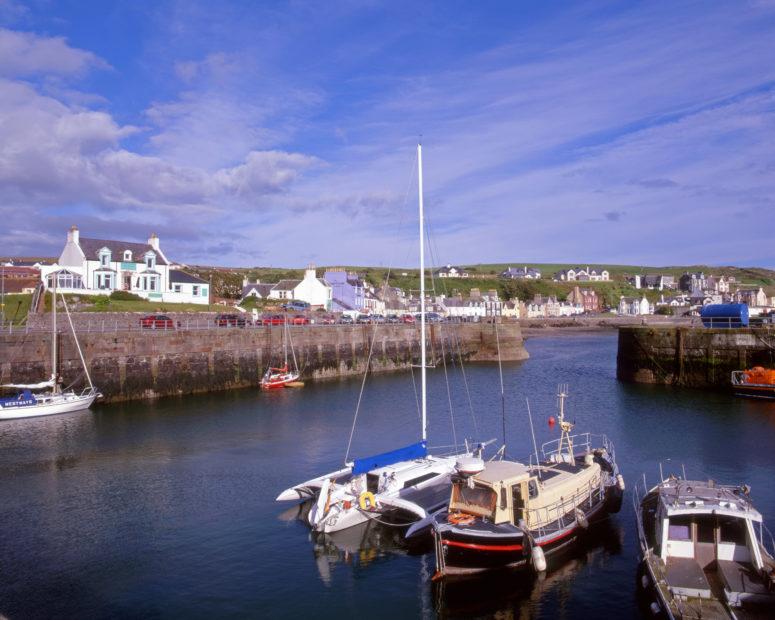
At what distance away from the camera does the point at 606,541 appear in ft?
64.0

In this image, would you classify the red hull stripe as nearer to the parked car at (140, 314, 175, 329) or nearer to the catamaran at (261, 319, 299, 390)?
the catamaran at (261, 319, 299, 390)

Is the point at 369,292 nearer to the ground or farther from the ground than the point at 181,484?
farther from the ground

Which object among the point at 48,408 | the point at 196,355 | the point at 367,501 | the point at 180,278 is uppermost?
the point at 180,278

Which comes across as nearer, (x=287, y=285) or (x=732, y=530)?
(x=732, y=530)

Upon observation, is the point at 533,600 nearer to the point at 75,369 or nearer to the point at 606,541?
the point at 606,541

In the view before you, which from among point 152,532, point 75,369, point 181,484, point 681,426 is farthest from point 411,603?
point 75,369

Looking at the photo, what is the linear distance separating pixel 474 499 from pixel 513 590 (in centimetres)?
241

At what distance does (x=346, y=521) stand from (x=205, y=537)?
4.35 metres

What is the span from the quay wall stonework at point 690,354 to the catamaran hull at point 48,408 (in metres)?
41.0

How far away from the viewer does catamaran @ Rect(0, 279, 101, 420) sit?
36531mm

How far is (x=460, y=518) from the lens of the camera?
16812mm

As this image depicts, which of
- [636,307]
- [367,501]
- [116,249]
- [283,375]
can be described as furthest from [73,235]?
[636,307]

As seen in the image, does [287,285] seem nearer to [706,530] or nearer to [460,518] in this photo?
[460,518]

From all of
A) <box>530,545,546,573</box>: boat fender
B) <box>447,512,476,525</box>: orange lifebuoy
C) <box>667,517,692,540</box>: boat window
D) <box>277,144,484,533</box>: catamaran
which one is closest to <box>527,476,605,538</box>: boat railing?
<box>530,545,546,573</box>: boat fender
